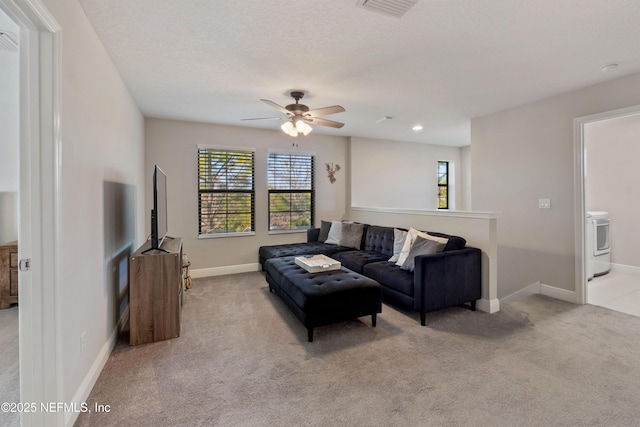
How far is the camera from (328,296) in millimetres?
2477

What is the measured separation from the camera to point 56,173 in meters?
1.45

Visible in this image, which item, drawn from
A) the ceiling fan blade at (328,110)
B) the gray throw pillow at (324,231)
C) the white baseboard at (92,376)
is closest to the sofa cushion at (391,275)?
the gray throw pillow at (324,231)

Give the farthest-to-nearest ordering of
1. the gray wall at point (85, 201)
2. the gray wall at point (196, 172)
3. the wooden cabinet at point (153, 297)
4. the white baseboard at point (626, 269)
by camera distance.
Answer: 1. the white baseboard at point (626, 269)
2. the gray wall at point (196, 172)
3. the wooden cabinet at point (153, 297)
4. the gray wall at point (85, 201)

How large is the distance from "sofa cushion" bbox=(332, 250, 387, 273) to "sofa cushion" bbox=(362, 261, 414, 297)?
0.13 meters

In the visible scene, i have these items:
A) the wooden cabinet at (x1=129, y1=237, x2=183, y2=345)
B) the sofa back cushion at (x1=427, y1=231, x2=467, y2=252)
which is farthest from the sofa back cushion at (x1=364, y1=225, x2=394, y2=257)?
the wooden cabinet at (x1=129, y1=237, x2=183, y2=345)

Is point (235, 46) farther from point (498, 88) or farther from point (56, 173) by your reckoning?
point (498, 88)

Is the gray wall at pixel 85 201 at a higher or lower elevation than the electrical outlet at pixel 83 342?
higher

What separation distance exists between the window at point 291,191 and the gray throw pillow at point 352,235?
98 cm

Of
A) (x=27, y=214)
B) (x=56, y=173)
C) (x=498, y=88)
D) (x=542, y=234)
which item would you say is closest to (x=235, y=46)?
(x=56, y=173)

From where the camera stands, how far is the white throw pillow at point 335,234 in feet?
15.9

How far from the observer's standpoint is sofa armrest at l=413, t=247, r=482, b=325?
2822 millimetres

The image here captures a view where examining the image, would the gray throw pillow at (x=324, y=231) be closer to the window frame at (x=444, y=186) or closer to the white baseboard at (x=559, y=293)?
the white baseboard at (x=559, y=293)

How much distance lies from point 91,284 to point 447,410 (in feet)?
8.22

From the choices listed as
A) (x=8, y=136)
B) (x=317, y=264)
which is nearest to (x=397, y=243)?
(x=317, y=264)
